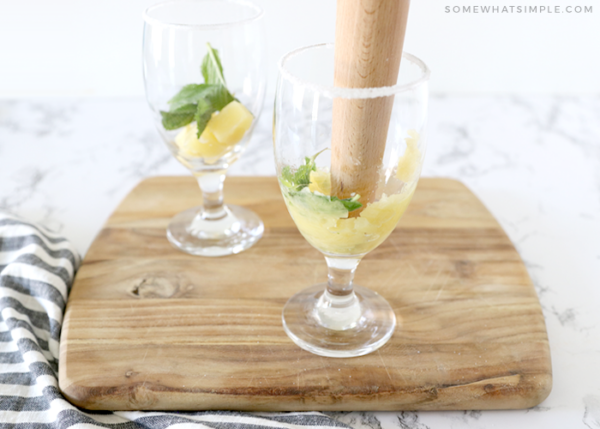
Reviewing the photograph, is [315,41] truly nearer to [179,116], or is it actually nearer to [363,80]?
[179,116]

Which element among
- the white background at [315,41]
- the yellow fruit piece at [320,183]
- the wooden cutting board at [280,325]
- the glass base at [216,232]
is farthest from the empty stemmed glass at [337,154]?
the white background at [315,41]

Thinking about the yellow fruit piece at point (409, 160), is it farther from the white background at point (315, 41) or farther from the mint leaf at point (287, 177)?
the white background at point (315, 41)

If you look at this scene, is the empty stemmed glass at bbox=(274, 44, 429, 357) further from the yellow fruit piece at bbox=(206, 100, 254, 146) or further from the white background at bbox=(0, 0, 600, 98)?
the white background at bbox=(0, 0, 600, 98)

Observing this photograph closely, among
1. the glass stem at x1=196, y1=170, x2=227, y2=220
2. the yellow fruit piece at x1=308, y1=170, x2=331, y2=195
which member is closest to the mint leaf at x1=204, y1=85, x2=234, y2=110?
the glass stem at x1=196, y1=170, x2=227, y2=220

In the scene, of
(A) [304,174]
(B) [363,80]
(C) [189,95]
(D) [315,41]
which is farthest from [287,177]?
(D) [315,41]

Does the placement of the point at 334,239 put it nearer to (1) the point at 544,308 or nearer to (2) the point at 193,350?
(2) the point at 193,350

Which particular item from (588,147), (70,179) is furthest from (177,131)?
(588,147)

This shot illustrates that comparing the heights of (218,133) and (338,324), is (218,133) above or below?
above
